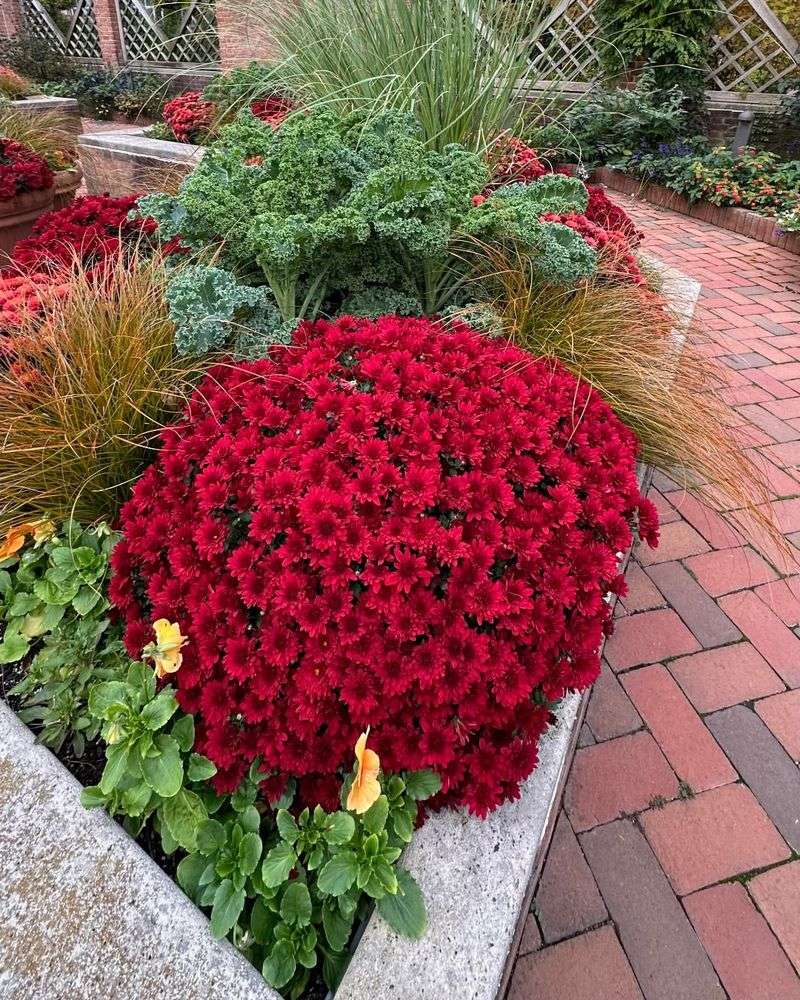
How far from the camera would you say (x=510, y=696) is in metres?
1.04

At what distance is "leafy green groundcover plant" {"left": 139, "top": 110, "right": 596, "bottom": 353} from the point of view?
1.69m

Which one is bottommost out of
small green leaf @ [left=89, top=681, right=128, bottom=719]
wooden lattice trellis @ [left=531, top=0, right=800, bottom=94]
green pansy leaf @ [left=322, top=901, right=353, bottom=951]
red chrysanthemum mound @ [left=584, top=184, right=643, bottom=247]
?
green pansy leaf @ [left=322, top=901, right=353, bottom=951]

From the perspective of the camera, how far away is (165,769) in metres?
1.00

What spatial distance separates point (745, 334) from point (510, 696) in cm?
321

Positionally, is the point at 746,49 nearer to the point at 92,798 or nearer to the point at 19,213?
the point at 19,213

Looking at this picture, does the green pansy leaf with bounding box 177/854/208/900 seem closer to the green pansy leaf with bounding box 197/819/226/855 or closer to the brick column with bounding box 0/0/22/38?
the green pansy leaf with bounding box 197/819/226/855

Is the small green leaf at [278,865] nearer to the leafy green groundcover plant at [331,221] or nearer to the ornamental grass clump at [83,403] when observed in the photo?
the ornamental grass clump at [83,403]

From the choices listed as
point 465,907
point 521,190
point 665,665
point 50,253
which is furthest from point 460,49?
point 465,907

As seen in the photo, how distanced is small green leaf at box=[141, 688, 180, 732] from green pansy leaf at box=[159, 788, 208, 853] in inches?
3.5

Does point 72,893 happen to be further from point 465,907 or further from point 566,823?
point 566,823

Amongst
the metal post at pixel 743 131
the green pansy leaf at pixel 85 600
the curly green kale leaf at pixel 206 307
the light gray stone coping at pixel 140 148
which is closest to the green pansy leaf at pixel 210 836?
the green pansy leaf at pixel 85 600

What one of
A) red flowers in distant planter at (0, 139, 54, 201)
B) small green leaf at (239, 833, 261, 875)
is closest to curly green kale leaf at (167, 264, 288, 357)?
small green leaf at (239, 833, 261, 875)

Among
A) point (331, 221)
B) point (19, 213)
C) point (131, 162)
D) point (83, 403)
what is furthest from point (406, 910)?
point (131, 162)

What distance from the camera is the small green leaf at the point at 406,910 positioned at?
94 centimetres
